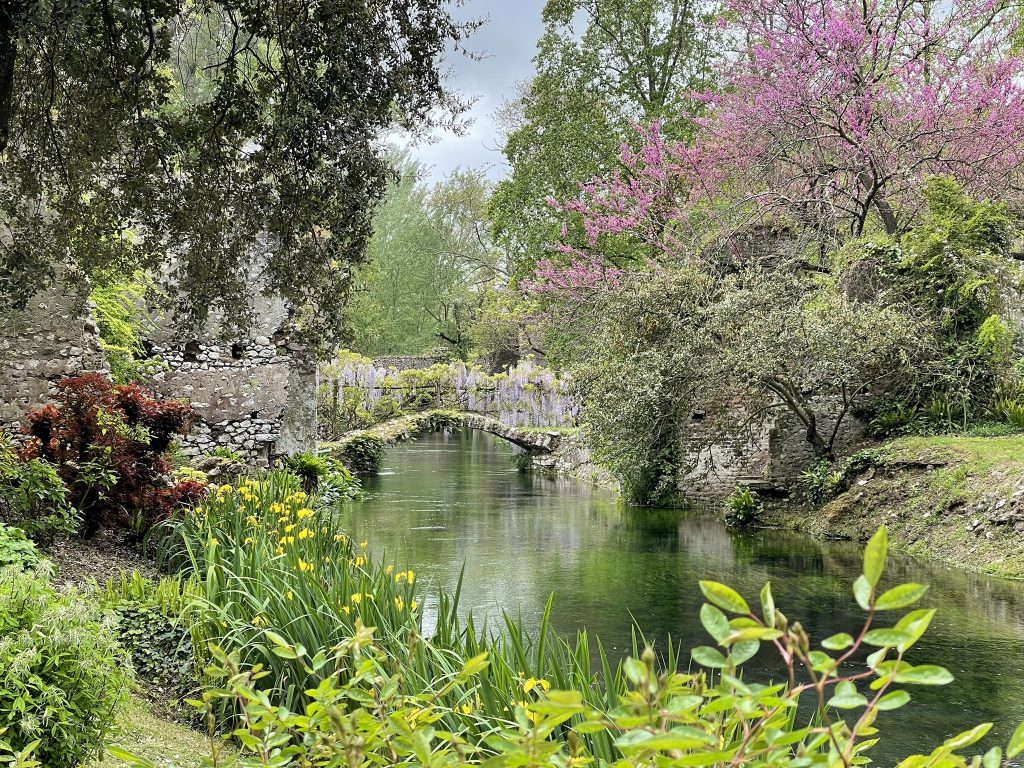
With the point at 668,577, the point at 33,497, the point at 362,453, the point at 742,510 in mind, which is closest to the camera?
the point at 33,497

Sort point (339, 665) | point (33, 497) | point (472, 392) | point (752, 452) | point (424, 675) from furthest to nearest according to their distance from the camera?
point (472, 392)
point (752, 452)
point (33, 497)
point (339, 665)
point (424, 675)

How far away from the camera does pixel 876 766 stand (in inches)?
168

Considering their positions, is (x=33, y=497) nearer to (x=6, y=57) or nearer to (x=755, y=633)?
(x=6, y=57)

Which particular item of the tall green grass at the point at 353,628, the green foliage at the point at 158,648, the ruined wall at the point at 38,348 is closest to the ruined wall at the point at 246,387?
the ruined wall at the point at 38,348

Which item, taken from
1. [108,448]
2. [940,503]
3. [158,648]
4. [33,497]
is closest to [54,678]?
[158,648]

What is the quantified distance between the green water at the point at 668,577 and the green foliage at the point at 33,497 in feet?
10.2

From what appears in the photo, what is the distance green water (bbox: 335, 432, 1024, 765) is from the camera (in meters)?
5.53

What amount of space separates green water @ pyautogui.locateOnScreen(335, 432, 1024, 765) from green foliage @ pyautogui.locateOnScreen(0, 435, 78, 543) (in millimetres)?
3120

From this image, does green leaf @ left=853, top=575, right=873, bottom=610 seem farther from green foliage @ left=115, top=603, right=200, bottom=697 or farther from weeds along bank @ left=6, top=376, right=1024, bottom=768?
green foliage @ left=115, top=603, right=200, bottom=697

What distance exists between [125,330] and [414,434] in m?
11.3

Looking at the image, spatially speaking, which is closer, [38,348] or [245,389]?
[38,348]

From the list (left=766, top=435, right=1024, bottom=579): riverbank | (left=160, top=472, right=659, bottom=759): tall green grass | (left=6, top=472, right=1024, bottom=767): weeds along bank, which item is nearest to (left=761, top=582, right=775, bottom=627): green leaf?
(left=6, top=472, right=1024, bottom=767): weeds along bank

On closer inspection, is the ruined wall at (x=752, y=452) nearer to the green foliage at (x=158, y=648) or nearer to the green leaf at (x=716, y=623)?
the green foliage at (x=158, y=648)

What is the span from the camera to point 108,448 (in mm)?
6574
